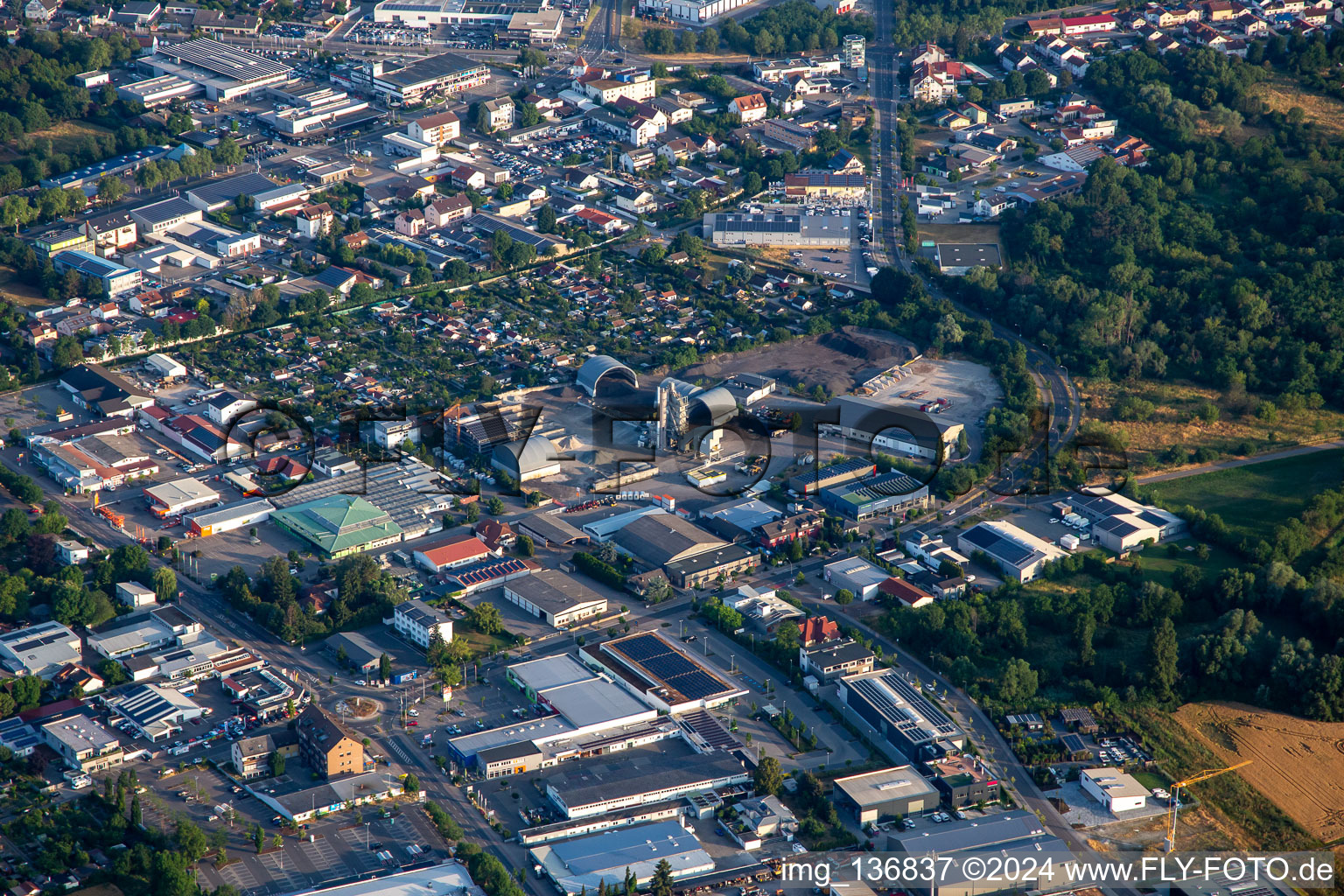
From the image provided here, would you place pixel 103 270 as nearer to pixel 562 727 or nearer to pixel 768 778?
pixel 562 727

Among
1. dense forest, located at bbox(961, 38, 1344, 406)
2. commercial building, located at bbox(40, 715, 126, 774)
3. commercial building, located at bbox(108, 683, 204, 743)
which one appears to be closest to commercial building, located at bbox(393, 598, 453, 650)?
commercial building, located at bbox(108, 683, 204, 743)

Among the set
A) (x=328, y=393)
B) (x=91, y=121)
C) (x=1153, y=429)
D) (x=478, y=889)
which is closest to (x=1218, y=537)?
(x=1153, y=429)

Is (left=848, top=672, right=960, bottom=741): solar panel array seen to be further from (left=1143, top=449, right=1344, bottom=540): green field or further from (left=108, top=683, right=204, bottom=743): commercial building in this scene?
(left=108, top=683, right=204, bottom=743): commercial building

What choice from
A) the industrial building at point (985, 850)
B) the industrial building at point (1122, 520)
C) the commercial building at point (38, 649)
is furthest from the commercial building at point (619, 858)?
the industrial building at point (1122, 520)

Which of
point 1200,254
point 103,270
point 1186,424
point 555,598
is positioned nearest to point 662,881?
point 555,598

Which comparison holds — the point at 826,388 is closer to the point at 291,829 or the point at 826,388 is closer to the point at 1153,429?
the point at 1153,429

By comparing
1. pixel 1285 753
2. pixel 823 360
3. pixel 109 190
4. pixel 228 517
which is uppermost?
pixel 109 190
